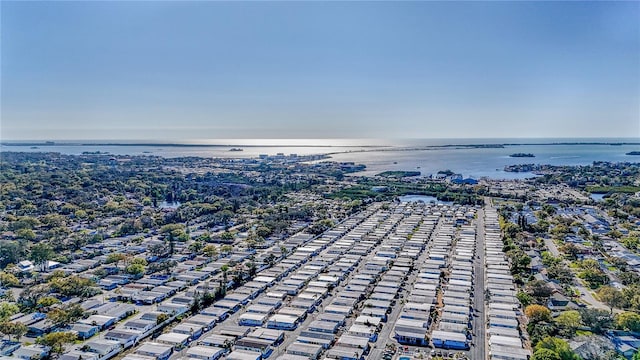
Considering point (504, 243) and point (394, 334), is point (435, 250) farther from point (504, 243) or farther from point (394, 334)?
point (394, 334)

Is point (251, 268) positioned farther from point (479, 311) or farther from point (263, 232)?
point (479, 311)

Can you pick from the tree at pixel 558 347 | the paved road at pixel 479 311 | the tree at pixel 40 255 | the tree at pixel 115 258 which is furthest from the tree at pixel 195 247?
the tree at pixel 558 347

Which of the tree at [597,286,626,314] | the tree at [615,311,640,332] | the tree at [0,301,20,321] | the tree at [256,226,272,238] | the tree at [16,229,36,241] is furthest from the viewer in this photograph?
the tree at [256,226,272,238]

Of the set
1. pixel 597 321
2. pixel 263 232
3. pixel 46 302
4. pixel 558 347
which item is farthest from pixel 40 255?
pixel 597 321

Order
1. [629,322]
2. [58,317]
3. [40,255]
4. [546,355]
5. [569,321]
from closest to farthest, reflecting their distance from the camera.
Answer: [546,355] → [629,322] → [569,321] → [58,317] → [40,255]

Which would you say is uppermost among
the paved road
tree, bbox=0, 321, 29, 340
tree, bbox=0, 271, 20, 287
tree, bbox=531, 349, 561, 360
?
tree, bbox=531, 349, 561, 360

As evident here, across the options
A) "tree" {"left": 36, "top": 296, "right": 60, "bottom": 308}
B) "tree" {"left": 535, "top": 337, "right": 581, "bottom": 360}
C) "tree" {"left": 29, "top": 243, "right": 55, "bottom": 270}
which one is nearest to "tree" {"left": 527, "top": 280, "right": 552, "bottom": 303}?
"tree" {"left": 535, "top": 337, "right": 581, "bottom": 360}

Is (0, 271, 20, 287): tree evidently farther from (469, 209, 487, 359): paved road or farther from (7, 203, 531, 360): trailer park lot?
(469, 209, 487, 359): paved road
